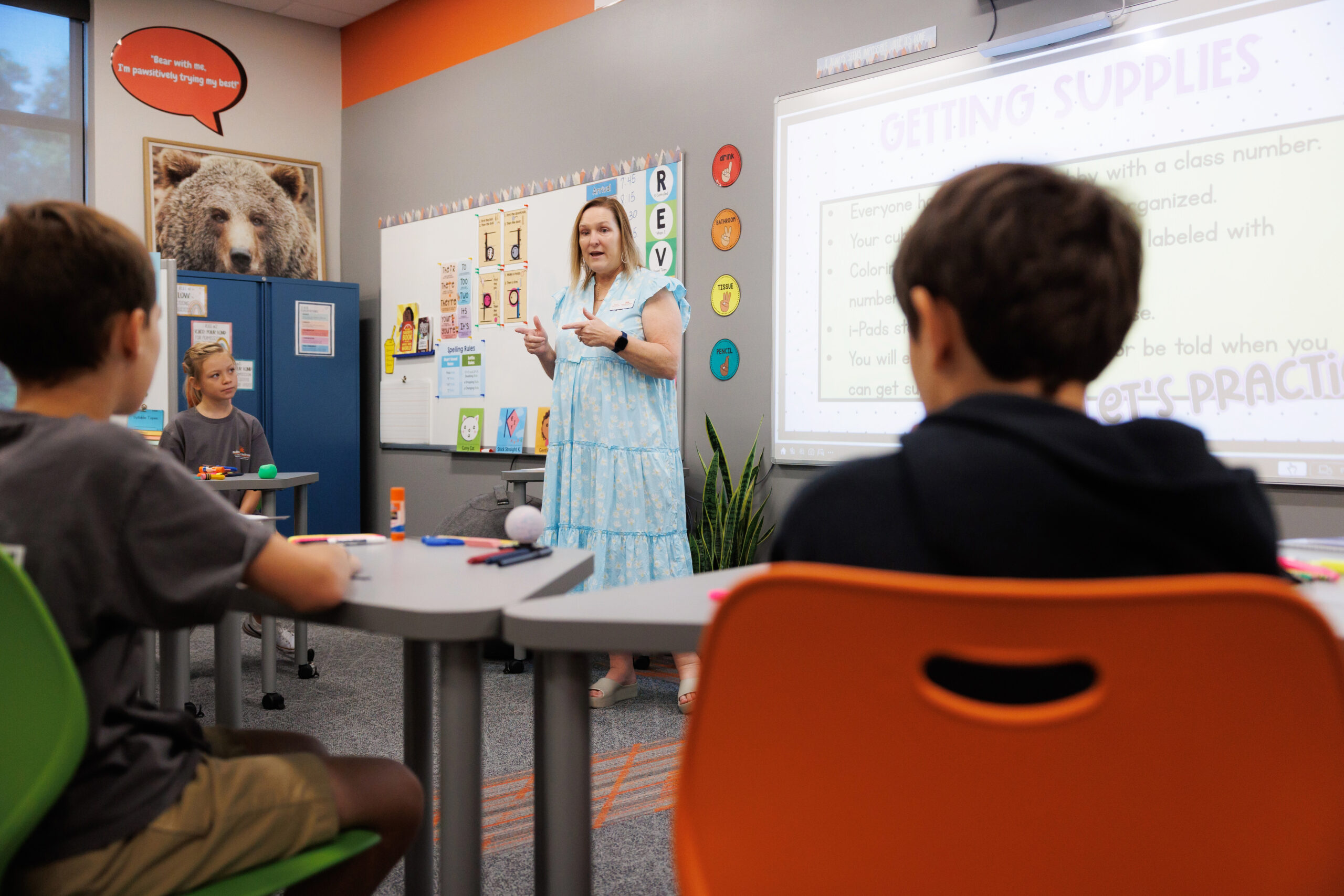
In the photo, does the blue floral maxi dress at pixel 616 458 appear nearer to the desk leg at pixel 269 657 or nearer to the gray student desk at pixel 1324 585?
the desk leg at pixel 269 657

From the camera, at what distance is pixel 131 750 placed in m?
0.87

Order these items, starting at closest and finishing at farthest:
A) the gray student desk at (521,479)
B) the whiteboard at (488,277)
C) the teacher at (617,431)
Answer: the teacher at (617,431)
the gray student desk at (521,479)
the whiteboard at (488,277)

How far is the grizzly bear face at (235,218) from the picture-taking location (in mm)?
5172

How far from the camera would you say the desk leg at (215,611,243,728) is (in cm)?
175

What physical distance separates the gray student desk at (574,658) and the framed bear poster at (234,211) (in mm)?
4943

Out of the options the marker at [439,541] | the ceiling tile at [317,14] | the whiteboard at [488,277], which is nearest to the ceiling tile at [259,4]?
the ceiling tile at [317,14]

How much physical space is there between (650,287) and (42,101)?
13.5 feet

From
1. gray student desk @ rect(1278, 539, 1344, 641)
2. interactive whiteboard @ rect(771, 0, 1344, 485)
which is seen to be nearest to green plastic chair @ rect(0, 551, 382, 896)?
gray student desk @ rect(1278, 539, 1344, 641)

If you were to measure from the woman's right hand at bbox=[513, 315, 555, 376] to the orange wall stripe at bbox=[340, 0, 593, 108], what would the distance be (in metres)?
2.12

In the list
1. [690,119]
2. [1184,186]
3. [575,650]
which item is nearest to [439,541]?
[575,650]

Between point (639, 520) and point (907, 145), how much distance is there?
1511mm

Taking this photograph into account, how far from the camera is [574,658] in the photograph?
0.94 metres

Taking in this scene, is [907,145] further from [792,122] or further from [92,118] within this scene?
[92,118]

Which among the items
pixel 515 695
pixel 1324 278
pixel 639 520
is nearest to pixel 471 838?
pixel 639 520
